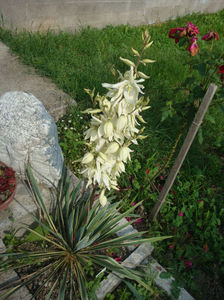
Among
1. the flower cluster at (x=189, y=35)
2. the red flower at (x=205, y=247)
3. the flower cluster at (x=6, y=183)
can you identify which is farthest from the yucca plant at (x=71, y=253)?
the flower cluster at (x=189, y=35)

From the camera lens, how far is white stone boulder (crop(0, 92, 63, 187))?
2.08 metres

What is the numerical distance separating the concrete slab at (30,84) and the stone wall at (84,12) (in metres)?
0.83

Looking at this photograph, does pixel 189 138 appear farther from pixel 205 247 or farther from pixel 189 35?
pixel 205 247

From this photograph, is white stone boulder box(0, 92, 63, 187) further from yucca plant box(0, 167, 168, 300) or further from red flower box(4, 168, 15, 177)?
yucca plant box(0, 167, 168, 300)

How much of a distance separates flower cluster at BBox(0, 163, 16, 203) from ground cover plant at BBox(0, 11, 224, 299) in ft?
2.36

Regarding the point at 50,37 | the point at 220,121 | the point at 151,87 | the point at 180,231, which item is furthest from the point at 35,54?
the point at 180,231

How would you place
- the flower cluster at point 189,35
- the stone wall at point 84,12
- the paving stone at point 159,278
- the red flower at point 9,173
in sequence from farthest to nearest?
the stone wall at point 84,12 → the red flower at point 9,173 → the flower cluster at point 189,35 → the paving stone at point 159,278

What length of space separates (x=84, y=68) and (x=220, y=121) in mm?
2178

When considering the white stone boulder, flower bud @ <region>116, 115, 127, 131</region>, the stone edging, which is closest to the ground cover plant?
the stone edging

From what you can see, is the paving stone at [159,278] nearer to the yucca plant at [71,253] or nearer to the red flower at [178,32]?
the yucca plant at [71,253]

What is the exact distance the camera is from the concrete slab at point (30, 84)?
3275 mm

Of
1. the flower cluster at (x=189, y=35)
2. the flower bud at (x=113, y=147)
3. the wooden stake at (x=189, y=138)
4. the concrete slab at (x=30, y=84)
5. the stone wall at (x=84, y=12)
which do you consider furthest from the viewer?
the stone wall at (x=84, y=12)

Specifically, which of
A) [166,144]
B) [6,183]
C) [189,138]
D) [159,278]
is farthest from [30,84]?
[159,278]

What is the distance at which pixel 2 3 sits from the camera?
4.12m
